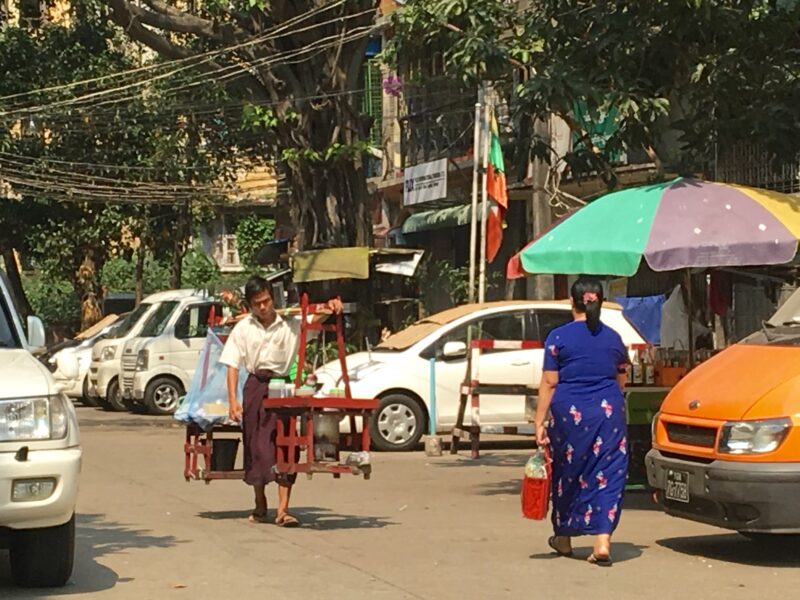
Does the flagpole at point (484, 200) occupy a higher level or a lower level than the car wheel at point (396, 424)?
higher

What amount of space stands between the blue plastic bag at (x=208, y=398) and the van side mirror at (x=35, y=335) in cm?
228

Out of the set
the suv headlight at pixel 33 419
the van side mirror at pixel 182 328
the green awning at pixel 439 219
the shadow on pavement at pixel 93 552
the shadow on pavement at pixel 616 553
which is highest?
the green awning at pixel 439 219

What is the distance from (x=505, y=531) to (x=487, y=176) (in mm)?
11722

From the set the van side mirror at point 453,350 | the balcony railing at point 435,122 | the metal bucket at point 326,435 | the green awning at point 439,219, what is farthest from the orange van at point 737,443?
the balcony railing at point 435,122

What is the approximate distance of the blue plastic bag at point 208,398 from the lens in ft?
36.3

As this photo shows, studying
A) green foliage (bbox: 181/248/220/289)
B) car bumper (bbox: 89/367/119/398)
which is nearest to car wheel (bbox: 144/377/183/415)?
car bumper (bbox: 89/367/119/398)

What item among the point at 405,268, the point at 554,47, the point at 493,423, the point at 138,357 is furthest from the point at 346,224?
the point at 554,47

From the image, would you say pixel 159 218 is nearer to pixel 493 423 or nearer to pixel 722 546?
pixel 493 423

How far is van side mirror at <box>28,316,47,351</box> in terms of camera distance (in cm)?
855

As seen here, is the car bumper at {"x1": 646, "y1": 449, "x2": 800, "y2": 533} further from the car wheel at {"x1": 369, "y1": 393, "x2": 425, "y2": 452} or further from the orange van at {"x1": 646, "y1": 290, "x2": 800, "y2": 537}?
the car wheel at {"x1": 369, "y1": 393, "x2": 425, "y2": 452}

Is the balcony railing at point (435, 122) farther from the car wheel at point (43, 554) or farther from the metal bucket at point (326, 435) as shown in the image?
the car wheel at point (43, 554)

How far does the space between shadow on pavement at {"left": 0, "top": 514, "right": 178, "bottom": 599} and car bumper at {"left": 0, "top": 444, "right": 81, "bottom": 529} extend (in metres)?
0.56

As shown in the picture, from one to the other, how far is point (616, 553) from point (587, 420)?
1.06 meters

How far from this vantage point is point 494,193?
71.1 feet
